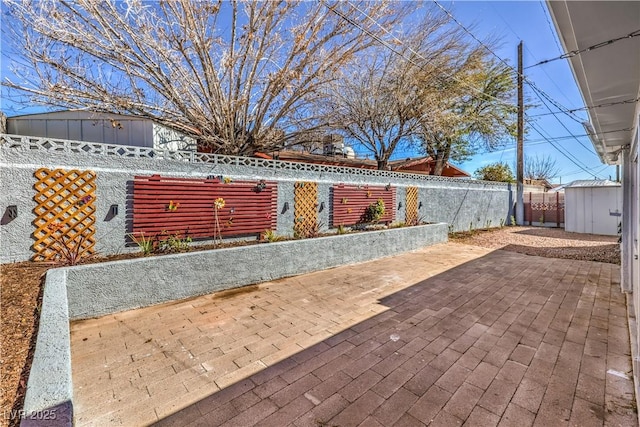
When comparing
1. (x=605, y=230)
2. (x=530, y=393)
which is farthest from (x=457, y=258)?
(x=605, y=230)

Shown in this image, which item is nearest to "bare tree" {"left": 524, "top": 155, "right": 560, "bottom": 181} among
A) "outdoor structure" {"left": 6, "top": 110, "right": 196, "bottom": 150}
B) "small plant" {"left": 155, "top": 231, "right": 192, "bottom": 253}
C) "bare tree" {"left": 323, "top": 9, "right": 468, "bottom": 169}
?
"bare tree" {"left": 323, "top": 9, "right": 468, "bottom": 169}

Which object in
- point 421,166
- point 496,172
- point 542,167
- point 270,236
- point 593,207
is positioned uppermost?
point 542,167

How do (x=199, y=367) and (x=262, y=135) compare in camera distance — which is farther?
(x=262, y=135)

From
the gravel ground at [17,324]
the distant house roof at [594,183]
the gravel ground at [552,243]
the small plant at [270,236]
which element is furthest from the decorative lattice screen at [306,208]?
the distant house roof at [594,183]

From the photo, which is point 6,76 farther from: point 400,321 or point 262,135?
point 400,321

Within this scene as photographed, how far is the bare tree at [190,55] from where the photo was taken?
5125 mm

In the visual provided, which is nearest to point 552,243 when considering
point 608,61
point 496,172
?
point 608,61

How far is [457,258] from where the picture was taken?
732 centimetres

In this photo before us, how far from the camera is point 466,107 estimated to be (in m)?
13.1

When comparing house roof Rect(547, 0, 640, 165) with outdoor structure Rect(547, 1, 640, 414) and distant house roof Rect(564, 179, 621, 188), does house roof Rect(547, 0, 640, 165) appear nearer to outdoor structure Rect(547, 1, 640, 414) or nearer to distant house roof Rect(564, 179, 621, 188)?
outdoor structure Rect(547, 1, 640, 414)

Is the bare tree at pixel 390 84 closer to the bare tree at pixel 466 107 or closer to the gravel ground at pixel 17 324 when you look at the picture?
the bare tree at pixel 466 107

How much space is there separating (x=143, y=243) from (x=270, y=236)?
2.27 meters

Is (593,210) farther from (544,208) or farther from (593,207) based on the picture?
(544,208)

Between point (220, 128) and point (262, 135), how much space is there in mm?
1205
